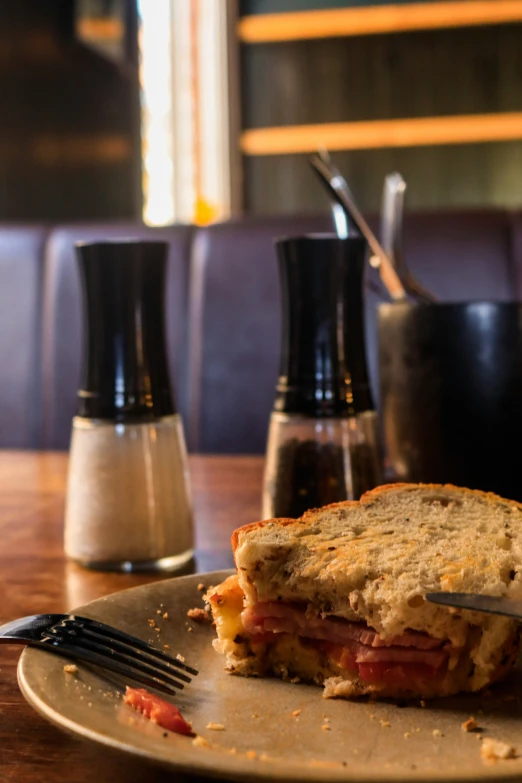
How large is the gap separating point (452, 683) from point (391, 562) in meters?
0.09

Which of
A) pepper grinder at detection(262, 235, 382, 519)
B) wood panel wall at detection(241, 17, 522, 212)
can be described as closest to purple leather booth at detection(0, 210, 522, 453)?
pepper grinder at detection(262, 235, 382, 519)

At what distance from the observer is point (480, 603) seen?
23.1 inches

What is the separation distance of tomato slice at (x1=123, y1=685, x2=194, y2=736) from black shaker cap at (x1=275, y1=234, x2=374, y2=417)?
43cm

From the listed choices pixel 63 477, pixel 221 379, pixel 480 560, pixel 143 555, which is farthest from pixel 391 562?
pixel 221 379

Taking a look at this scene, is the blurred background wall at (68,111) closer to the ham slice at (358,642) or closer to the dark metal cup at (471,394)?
the dark metal cup at (471,394)

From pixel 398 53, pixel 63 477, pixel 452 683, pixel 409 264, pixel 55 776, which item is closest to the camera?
pixel 55 776

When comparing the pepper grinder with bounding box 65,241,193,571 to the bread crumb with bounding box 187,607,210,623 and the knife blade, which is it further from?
the knife blade

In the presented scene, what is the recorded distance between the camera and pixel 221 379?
2.19 meters

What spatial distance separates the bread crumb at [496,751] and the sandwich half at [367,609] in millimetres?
107

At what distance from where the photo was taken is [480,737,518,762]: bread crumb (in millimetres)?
477

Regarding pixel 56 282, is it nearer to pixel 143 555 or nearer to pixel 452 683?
pixel 143 555

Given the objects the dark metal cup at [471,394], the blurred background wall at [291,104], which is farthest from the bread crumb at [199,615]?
the blurred background wall at [291,104]

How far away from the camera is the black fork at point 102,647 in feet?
1.97

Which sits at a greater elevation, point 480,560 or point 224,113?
point 224,113
